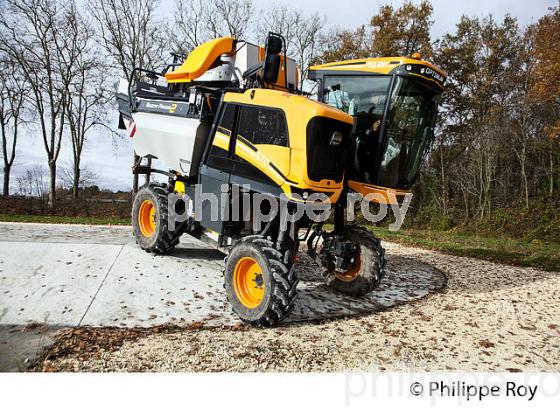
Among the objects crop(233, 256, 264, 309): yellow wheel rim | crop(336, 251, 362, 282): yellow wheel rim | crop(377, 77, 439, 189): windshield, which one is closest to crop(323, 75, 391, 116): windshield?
crop(377, 77, 439, 189): windshield

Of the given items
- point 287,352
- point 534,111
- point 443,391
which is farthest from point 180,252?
point 534,111

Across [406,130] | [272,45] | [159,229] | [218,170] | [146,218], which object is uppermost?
[272,45]

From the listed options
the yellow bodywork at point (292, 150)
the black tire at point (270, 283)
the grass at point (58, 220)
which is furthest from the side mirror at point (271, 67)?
the grass at point (58, 220)

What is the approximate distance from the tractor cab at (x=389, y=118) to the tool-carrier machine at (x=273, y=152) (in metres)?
0.02

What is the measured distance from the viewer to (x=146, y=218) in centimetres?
782

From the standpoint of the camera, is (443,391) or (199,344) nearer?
(443,391)

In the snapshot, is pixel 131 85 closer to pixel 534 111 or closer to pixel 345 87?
pixel 345 87

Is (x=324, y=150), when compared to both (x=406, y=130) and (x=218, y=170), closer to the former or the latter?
(x=218, y=170)

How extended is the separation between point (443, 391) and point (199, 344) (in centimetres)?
242

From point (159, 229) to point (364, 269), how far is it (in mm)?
3559

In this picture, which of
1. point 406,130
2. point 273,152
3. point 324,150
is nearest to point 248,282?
point 273,152

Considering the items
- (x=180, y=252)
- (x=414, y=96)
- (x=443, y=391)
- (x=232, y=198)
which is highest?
(x=414, y=96)

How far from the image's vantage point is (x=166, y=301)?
5.43 metres

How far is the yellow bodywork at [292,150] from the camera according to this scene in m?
4.77
